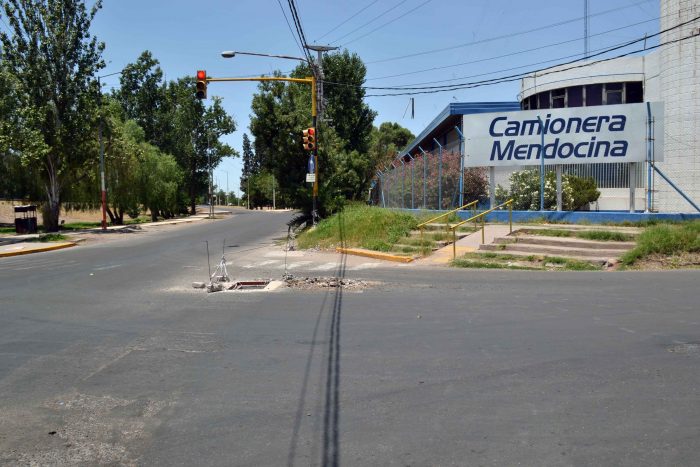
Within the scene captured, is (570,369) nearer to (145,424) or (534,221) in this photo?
(145,424)

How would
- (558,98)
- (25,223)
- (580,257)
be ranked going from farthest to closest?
(25,223) → (558,98) → (580,257)

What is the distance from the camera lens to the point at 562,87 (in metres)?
28.9

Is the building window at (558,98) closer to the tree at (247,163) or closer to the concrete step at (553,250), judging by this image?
the concrete step at (553,250)

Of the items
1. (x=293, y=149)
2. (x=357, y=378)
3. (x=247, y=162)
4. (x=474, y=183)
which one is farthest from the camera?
(x=247, y=162)

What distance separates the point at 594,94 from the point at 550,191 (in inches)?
342

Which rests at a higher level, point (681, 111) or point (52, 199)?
point (681, 111)

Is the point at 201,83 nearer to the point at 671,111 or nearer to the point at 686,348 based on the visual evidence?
the point at 686,348

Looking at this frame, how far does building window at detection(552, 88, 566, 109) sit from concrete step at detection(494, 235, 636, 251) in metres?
13.9

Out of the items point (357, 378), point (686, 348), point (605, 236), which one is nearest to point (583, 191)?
point (605, 236)

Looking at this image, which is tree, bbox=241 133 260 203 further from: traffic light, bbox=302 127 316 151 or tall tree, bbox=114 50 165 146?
traffic light, bbox=302 127 316 151

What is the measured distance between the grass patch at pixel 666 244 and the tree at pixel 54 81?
28335 mm

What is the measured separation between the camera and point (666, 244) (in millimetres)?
15023

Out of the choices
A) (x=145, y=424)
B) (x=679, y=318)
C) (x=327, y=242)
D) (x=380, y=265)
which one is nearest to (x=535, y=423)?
(x=145, y=424)

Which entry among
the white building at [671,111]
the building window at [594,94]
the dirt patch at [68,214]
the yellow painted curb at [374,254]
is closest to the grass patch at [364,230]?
the yellow painted curb at [374,254]
